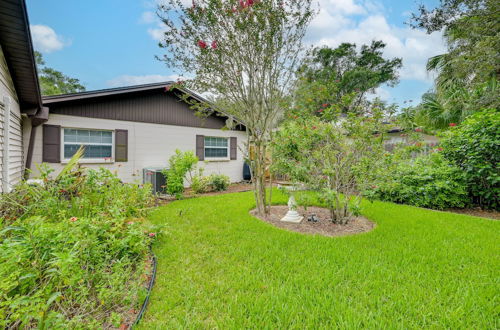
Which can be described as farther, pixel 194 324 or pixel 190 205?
pixel 190 205

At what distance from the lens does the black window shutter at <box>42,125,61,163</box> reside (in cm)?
585

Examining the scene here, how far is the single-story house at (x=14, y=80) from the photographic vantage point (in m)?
2.94

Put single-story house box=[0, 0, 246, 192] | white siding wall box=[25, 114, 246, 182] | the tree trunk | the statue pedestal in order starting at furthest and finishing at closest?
white siding wall box=[25, 114, 246, 182]
the tree trunk
the statue pedestal
single-story house box=[0, 0, 246, 192]

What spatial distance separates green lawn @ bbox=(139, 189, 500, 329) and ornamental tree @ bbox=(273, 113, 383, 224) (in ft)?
2.67

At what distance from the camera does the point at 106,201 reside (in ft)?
12.6

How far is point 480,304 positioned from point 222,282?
2.32 meters

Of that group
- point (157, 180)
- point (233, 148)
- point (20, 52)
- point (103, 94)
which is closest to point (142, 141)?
point (157, 180)

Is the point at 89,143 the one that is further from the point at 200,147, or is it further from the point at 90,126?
the point at 200,147

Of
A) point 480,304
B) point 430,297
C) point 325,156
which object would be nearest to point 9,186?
point 325,156

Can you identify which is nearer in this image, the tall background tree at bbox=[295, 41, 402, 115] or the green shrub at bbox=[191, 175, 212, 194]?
the green shrub at bbox=[191, 175, 212, 194]

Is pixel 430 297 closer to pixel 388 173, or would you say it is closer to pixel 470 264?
pixel 470 264

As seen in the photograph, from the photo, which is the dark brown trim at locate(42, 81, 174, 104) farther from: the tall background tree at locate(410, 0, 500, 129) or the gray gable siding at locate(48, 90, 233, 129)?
the tall background tree at locate(410, 0, 500, 129)

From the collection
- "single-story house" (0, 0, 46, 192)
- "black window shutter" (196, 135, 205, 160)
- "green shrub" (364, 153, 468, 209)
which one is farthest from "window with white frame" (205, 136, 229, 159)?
"green shrub" (364, 153, 468, 209)

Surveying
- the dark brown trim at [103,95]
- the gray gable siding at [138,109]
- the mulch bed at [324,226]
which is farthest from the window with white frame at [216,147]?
the mulch bed at [324,226]
